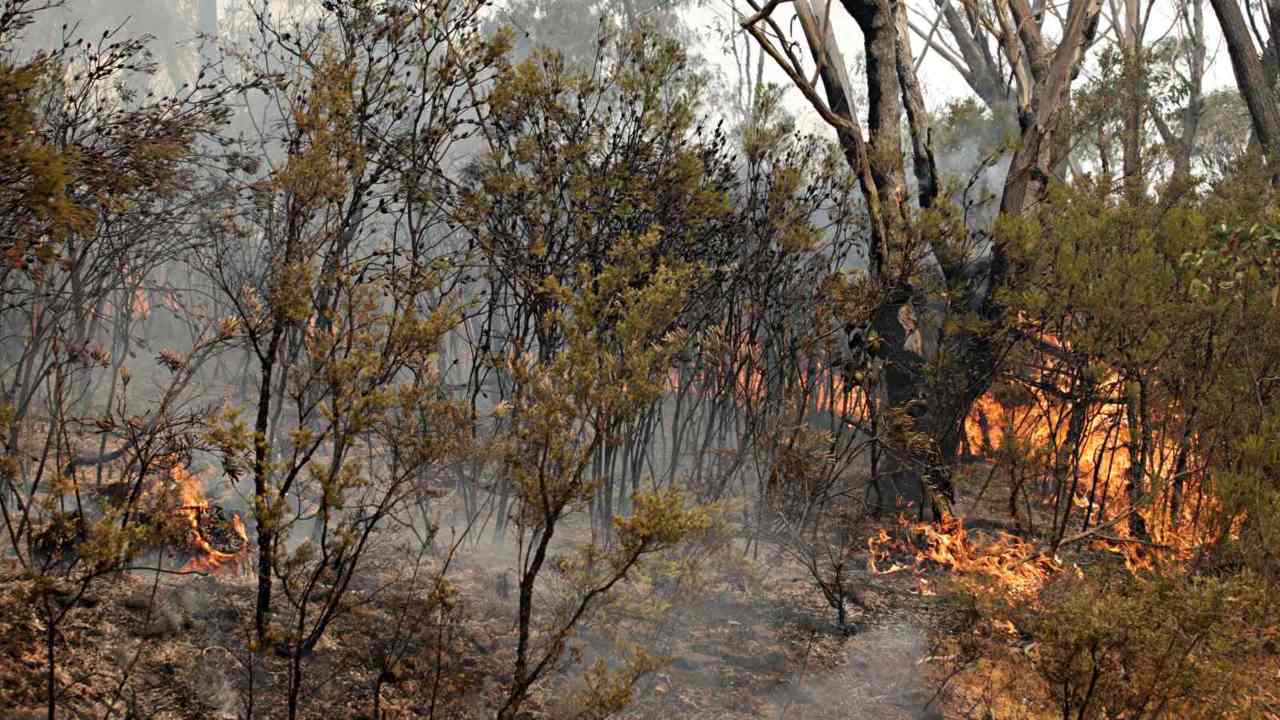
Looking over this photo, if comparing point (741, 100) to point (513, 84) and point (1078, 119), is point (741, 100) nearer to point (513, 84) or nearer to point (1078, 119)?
point (1078, 119)

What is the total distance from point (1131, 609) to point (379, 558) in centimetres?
441

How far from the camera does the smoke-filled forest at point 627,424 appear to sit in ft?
13.8

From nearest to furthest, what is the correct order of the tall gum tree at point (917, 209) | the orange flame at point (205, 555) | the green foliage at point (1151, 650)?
the green foliage at point (1151, 650), the orange flame at point (205, 555), the tall gum tree at point (917, 209)

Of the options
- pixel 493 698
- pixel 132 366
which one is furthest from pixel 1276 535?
pixel 132 366

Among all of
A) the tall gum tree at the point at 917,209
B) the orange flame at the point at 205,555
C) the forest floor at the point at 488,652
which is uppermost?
the tall gum tree at the point at 917,209

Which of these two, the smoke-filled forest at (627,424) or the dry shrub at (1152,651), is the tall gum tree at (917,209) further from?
the dry shrub at (1152,651)

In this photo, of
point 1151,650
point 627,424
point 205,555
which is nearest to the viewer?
point 1151,650

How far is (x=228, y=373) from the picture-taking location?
584 inches

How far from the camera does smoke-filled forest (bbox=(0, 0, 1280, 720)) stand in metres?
4.21

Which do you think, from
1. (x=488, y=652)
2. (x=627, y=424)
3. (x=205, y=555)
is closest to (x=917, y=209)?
(x=627, y=424)

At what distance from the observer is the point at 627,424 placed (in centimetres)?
786

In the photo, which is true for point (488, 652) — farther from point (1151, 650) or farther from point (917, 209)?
point (917, 209)

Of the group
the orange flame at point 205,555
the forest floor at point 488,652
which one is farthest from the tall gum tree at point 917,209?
the orange flame at point 205,555

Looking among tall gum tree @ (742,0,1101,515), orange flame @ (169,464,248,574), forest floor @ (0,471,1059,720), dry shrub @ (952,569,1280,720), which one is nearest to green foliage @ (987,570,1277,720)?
dry shrub @ (952,569,1280,720)
